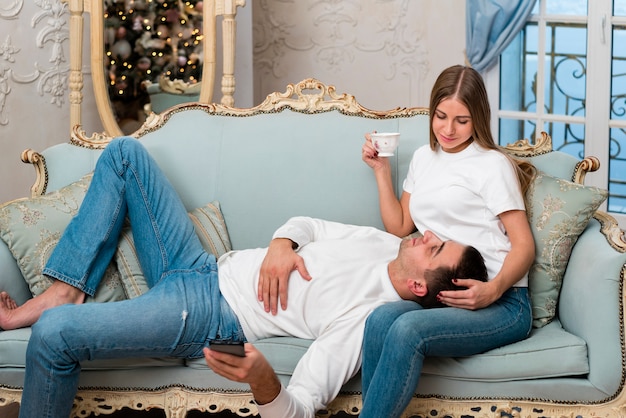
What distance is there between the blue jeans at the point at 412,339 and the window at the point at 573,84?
2162 mm

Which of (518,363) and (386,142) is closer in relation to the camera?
(518,363)

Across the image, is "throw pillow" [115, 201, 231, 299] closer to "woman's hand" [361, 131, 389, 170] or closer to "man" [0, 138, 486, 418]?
"man" [0, 138, 486, 418]

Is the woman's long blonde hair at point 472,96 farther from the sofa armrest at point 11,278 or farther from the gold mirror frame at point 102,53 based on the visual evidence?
the gold mirror frame at point 102,53

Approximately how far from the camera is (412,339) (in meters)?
2.03

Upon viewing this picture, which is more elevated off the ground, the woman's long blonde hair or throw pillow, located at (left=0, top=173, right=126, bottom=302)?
the woman's long blonde hair

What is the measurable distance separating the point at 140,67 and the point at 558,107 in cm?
210

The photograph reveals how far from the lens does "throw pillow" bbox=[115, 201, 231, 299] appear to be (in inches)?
97.3

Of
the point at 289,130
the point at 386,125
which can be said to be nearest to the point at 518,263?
the point at 386,125

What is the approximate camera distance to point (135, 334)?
7.07 ft

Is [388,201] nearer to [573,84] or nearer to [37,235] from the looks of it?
[37,235]

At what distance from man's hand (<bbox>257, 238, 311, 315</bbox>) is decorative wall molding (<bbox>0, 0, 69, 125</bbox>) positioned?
89.8 inches

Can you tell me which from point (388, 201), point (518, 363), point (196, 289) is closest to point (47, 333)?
point (196, 289)

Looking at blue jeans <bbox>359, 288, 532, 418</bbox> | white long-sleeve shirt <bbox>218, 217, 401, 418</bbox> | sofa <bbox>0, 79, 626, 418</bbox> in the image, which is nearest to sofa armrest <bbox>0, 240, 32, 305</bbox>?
sofa <bbox>0, 79, 626, 418</bbox>

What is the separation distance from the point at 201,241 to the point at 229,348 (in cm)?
89
